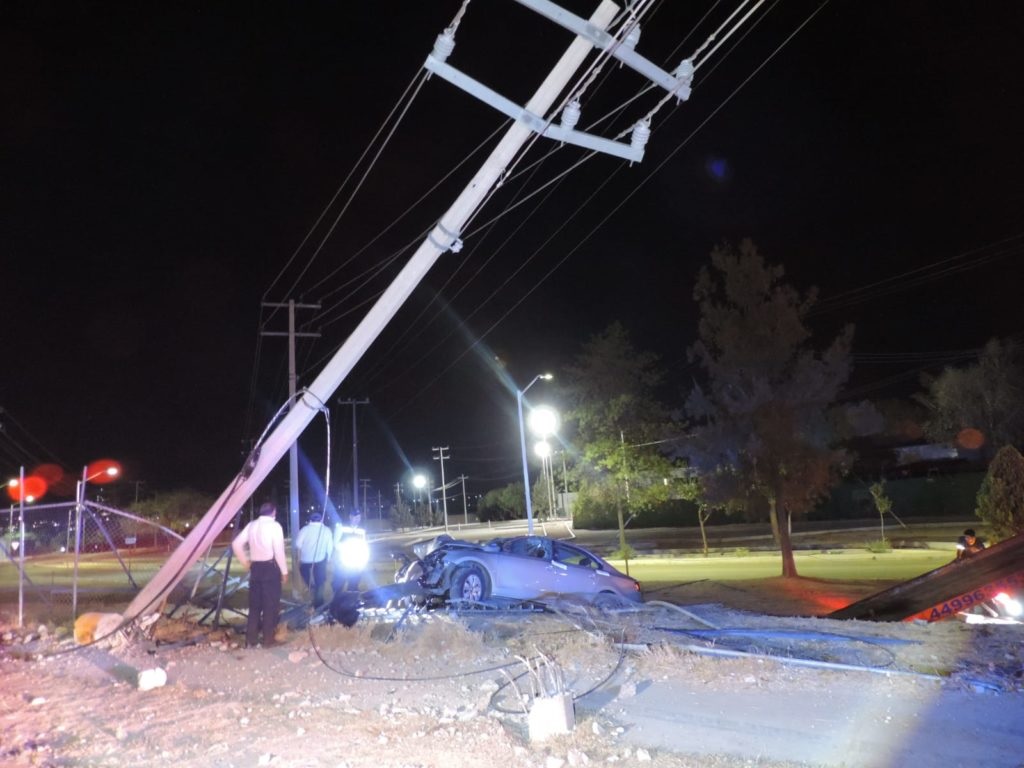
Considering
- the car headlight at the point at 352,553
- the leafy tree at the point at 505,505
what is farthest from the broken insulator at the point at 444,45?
the leafy tree at the point at 505,505

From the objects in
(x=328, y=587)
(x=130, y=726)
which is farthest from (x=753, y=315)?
(x=130, y=726)

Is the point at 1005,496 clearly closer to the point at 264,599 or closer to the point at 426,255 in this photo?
the point at 426,255

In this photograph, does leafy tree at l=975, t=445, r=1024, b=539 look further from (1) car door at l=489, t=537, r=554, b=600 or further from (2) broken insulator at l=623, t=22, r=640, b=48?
(2) broken insulator at l=623, t=22, r=640, b=48

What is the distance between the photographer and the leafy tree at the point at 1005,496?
57.8 ft

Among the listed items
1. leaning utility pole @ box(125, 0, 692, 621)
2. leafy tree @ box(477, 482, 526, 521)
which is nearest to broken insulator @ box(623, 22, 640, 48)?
leaning utility pole @ box(125, 0, 692, 621)

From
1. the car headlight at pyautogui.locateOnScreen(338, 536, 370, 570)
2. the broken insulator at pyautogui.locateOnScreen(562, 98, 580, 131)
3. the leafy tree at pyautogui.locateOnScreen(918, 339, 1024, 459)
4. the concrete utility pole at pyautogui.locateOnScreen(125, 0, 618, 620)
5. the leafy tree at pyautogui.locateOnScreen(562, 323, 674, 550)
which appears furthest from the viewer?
the leafy tree at pyautogui.locateOnScreen(918, 339, 1024, 459)

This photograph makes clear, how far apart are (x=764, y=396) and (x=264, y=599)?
49.0 feet

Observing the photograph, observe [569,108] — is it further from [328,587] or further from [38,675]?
[328,587]

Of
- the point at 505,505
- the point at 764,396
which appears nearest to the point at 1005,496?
the point at 764,396

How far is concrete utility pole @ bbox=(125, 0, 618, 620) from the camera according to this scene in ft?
30.8

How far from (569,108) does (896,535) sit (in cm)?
3253

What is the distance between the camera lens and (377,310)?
1010 centimetres

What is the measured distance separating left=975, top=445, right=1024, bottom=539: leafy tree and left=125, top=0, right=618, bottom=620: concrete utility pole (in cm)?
1509

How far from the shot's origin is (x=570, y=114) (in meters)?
8.79
